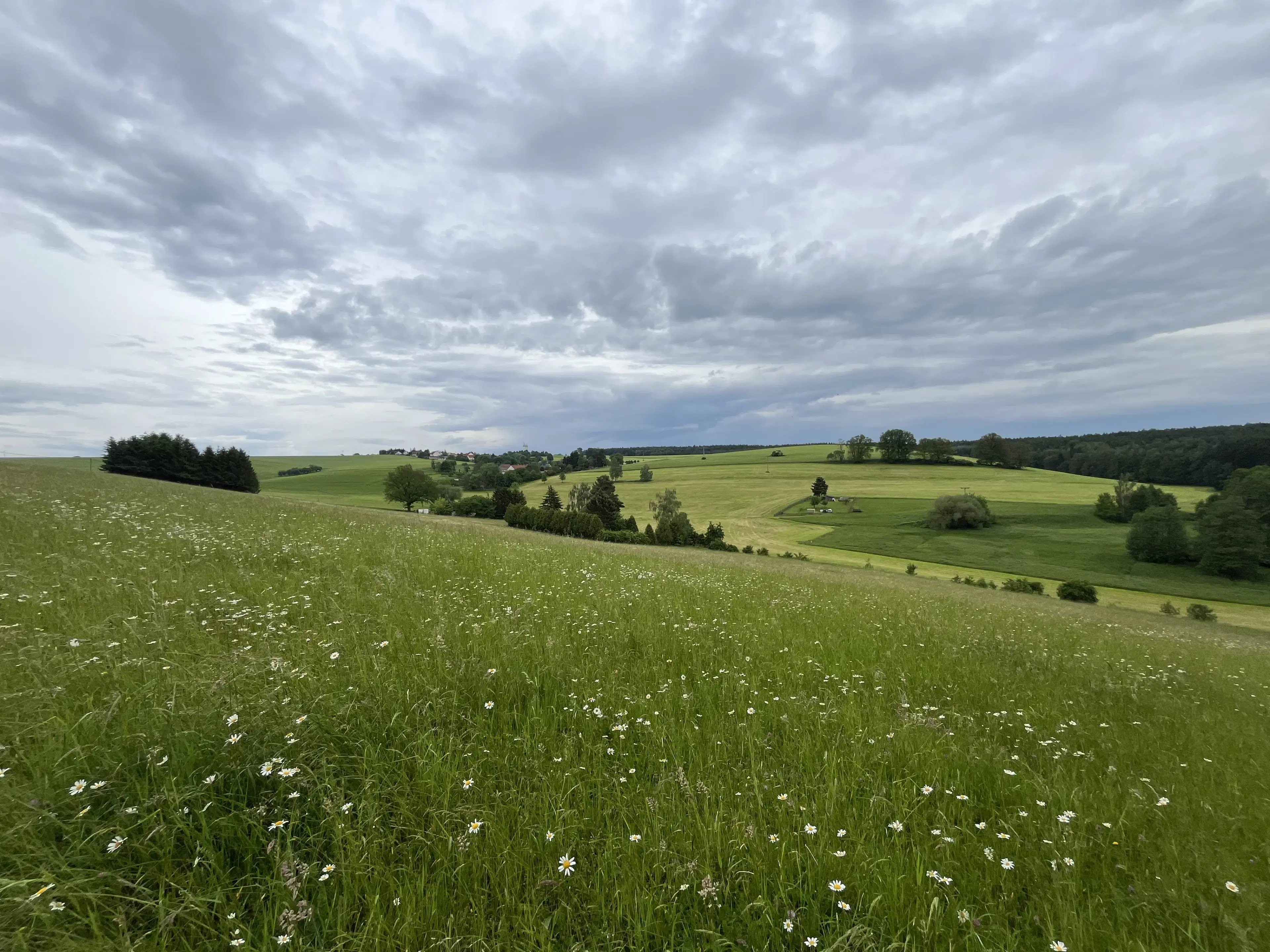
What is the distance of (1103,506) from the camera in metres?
78.8

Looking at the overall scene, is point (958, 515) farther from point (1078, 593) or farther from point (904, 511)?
point (1078, 593)

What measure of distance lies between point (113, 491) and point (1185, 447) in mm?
168771

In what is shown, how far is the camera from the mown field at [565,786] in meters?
2.29

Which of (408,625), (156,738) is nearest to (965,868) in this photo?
(156,738)

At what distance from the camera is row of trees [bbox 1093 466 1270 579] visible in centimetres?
5781

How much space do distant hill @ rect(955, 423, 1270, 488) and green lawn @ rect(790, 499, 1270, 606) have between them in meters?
42.4

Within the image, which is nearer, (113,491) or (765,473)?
(113,491)

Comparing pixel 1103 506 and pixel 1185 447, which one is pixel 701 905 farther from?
pixel 1185 447

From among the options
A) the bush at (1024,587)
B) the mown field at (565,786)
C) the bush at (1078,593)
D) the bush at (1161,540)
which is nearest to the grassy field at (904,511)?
the bush at (1078,593)

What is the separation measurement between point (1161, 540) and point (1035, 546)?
12668 millimetres

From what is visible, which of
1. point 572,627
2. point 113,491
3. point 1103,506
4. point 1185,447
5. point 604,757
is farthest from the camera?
point 1185,447

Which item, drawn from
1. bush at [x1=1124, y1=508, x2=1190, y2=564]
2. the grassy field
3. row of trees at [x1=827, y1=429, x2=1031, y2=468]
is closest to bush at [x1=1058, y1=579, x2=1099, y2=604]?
the grassy field

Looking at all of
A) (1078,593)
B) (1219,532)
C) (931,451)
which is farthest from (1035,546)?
(931,451)

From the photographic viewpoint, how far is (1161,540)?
61.1 m
